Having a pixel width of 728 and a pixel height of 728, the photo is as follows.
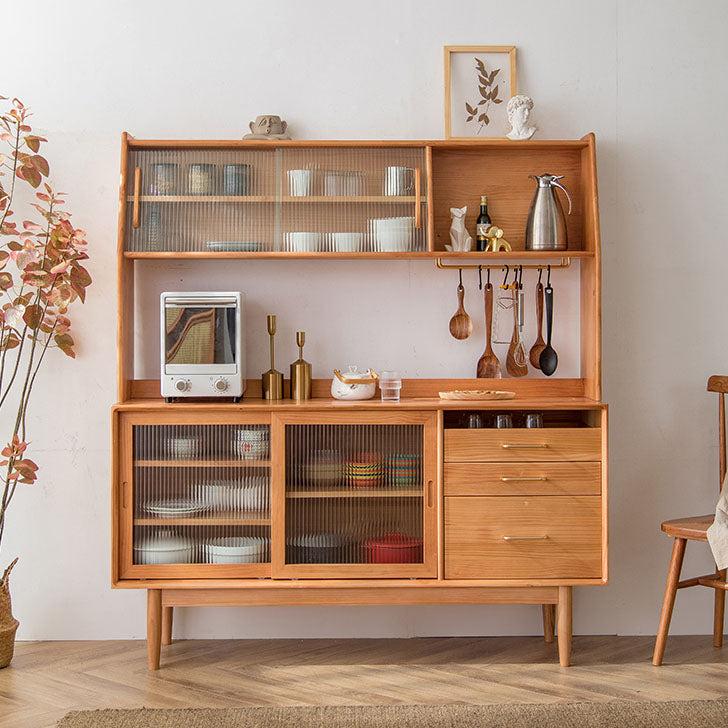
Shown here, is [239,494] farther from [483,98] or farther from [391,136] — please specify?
[483,98]

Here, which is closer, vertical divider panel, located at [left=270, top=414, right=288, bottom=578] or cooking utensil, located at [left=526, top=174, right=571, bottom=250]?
vertical divider panel, located at [left=270, top=414, right=288, bottom=578]

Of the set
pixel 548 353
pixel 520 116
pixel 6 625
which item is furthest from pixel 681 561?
pixel 6 625

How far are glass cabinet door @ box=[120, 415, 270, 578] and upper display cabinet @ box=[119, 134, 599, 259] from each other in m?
0.68

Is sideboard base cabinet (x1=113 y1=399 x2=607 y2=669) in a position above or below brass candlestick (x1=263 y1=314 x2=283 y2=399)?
below

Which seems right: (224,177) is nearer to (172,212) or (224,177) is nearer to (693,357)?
(172,212)

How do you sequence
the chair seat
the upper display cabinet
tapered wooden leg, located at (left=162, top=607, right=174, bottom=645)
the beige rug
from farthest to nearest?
tapered wooden leg, located at (left=162, top=607, right=174, bottom=645) → the upper display cabinet → the chair seat → the beige rug

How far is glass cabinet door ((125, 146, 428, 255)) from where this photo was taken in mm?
3295

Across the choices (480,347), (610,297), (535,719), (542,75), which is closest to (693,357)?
(610,297)

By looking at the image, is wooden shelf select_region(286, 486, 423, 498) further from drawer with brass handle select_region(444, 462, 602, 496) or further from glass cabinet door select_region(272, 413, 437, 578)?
drawer with brass handle select_region(444, 462, 602, 496)

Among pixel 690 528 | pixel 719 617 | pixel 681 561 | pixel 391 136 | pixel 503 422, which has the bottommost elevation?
pixel 719 617

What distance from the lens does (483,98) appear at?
349 centimetres

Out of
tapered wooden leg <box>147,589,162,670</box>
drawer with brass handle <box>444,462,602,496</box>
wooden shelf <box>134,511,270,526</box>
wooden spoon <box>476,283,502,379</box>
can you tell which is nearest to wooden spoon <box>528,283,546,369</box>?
wooden spoon <box>476,283,502,379</box>

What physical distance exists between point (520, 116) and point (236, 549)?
6.33ft

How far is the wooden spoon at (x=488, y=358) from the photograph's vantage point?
3.50 m
